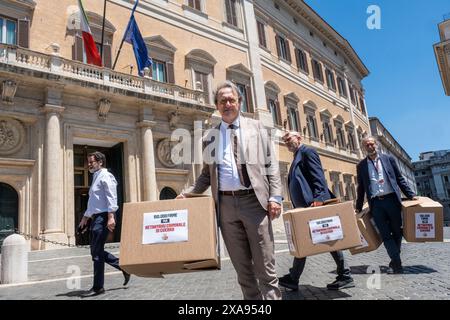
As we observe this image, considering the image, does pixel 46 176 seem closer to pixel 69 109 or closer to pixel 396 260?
pixel 69 109

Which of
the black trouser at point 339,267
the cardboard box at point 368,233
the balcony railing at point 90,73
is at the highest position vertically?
the balcony railing at point 90,73

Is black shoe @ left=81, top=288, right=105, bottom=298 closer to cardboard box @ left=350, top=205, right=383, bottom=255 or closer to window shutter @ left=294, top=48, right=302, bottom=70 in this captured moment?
cardboard box @ left=350, top=205, right=383, bottom=255

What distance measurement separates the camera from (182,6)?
16750mm

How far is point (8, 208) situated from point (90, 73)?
5.05 meters

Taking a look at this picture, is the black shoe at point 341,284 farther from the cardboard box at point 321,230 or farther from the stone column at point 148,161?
the stone column at point 148,161

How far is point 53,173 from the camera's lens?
10.6 metres

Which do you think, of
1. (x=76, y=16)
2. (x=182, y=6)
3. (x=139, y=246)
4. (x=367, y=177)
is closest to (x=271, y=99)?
(x=182, y=6)

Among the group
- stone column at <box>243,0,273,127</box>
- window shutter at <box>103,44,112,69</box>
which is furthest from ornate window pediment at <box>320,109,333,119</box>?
window shutter at <box>103,44,112,69</box>

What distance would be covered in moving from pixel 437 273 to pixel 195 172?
37.4 feet

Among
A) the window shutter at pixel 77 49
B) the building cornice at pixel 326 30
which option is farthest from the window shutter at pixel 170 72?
the building cornice at pixel 326 30

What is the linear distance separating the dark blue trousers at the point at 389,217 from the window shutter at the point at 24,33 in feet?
37.7

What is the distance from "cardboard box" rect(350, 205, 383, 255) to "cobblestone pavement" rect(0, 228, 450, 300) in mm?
315

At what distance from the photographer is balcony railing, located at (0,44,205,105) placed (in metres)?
10.4

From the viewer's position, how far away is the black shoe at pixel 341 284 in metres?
3.59
